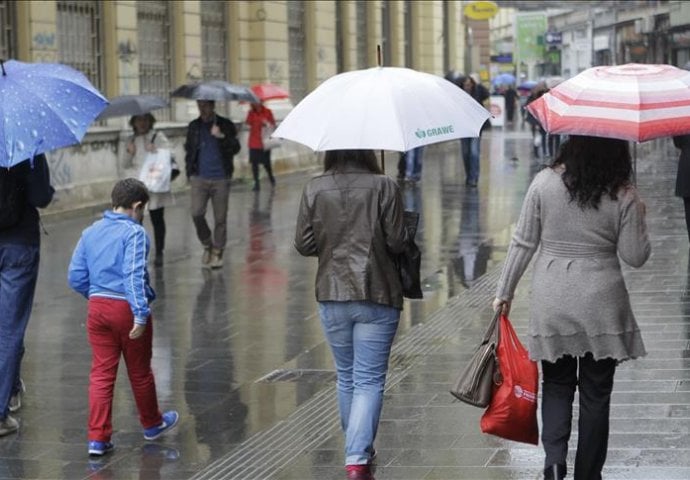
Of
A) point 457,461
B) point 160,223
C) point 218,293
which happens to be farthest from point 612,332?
point 160,223

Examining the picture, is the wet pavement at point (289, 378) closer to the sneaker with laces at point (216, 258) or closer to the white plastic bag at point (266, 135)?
the sneaker with laces at point (216, 258)

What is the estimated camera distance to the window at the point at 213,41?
25781 millimetres

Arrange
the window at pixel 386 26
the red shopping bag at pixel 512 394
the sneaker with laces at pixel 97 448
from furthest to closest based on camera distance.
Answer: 1. the window at pixel 386 26
2. the sneaker with laces at pixel 97 448
3. the red shopping bag at pixel 512 394

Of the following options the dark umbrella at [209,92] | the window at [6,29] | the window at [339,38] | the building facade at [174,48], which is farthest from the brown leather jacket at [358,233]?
the window at [339,38]

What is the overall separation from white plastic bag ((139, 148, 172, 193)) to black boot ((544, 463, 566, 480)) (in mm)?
8415

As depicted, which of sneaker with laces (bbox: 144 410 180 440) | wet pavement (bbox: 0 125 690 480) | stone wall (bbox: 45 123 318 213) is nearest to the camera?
wet pavement (bbox: 0 125 690 480)

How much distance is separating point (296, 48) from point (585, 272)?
24.9 metres

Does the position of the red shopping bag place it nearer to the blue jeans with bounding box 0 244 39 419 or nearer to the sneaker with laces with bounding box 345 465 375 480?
the sneaker with laces with bounding box 345 465 375 480

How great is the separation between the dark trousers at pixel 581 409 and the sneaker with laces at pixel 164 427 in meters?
2.45

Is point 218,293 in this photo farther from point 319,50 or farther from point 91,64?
point 319,50

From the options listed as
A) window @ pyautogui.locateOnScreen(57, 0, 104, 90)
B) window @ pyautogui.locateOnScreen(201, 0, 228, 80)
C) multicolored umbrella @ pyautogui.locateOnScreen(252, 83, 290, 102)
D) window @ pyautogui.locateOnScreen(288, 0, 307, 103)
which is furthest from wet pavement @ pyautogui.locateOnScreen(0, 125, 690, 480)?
window @ pyautogui.locateOnScreen(288, 0, 307, 103)

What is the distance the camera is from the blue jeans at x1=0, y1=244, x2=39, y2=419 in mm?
7504

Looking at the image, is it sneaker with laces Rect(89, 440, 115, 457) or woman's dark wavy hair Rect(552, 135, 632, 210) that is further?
sneaker with laces Rect(89, 440, 115, 457)

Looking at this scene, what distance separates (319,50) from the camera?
3044 centimetres
